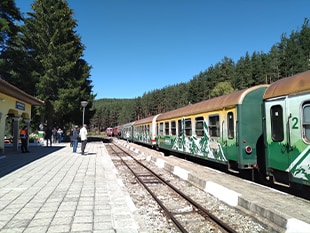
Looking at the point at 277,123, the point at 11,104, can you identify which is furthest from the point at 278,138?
the point at 11,104

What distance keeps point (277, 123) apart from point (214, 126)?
397cm

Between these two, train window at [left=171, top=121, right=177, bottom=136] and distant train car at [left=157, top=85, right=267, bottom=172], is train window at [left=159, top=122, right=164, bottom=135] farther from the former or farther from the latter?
distant train car at [left=157, top=85, right=267, bottom=172]

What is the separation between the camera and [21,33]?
115 ft

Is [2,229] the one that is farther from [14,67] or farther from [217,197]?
[14,67]

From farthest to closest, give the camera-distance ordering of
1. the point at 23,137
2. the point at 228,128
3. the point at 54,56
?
the point at 54,56 → the point at 23,137 → the point at 228,128

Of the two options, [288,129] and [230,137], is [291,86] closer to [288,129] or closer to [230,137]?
[288,129]

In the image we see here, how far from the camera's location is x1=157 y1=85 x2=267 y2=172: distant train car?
9180 mm

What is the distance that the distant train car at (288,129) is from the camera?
21.3 ft

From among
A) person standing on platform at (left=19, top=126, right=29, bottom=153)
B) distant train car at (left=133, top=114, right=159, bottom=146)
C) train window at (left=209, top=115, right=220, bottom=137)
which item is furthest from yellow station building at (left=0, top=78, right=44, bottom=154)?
distant train car at (left=133, top=114, right=159, bottom=146)

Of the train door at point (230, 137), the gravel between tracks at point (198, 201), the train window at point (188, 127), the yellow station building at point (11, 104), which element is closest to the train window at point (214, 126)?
the train door at point (230, 137)

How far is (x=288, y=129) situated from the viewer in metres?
6.95

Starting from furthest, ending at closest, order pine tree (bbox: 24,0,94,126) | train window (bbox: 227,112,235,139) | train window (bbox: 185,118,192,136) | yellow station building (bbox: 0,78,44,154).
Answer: pine tree (bbox: 24,0,94,126) < yellow station building (bbox: 0,78,44,154) < train window (bbox: 185,118,192,136) < train window (bbox: 227,112,235,139)

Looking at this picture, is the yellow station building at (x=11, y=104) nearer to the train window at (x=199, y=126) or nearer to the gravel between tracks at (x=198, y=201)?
the train window at (x=199, y=126)

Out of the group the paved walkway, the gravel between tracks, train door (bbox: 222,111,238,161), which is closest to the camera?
the paved walkway
